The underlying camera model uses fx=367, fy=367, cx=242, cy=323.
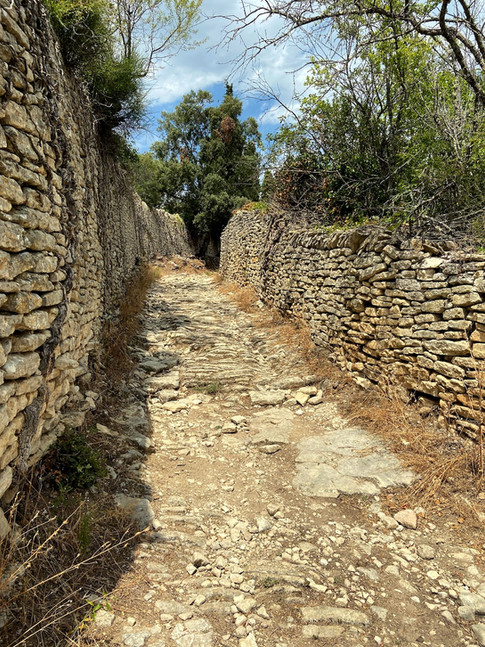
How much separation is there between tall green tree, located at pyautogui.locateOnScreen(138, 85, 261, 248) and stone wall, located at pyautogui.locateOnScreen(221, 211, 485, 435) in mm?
19229

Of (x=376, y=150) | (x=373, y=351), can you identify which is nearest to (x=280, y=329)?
(x=373, y=351)

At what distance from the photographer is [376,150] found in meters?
6.89

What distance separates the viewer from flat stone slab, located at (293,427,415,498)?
3.41 m

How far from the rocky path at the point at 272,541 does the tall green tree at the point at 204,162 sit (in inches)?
855

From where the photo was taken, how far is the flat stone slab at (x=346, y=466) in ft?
11.2

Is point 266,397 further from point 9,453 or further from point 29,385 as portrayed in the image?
point 9,453

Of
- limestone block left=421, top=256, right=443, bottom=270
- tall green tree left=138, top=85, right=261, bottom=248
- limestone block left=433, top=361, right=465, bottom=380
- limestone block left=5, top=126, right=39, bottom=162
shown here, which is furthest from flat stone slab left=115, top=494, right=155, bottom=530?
tall green tree left=138, top=85, right=261, bottom=248

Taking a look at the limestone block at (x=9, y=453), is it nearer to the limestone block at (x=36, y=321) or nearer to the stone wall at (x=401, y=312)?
the limestone block at (x=36, y=321)

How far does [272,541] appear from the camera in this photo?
9.32 ft

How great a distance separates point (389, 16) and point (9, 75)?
500 cm

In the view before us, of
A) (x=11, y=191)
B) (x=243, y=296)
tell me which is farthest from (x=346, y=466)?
(x=243, y=296)

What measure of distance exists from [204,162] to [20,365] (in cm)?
2710

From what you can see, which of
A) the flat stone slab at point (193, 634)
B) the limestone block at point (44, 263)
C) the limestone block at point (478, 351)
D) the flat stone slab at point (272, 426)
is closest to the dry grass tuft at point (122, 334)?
the flat stone slab at point (272, 426)

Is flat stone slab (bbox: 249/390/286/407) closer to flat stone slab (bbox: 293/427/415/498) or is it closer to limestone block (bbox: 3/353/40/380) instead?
flat stone slab (bbox: 293/427/415/498)
